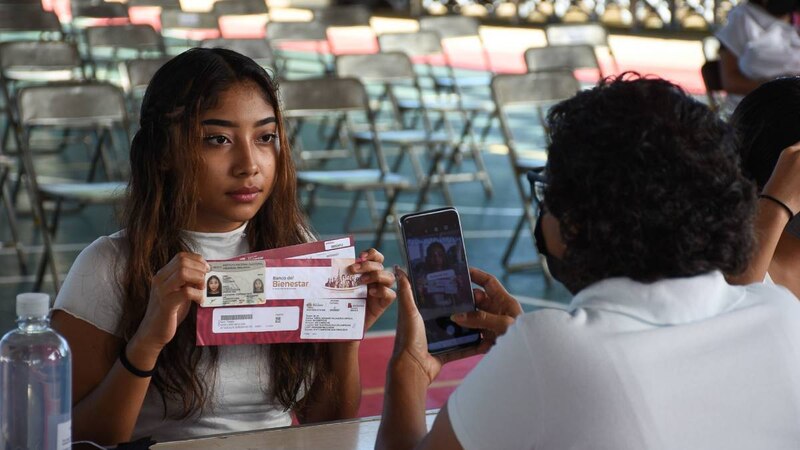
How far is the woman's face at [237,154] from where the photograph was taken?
219cm

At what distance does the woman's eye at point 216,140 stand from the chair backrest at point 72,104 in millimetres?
3824

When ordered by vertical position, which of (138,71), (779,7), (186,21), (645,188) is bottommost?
(186,21)

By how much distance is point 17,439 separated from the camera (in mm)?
1719

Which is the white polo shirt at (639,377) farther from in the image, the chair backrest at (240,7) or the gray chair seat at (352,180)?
the chair backrest at (240,7)

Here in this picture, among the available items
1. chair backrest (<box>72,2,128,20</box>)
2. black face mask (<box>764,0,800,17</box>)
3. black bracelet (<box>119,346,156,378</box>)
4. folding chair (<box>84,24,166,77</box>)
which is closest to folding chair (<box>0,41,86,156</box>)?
folding chair (<box>84,24,166,77</box>)

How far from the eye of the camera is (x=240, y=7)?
10.5 metres

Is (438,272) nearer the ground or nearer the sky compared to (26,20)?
nearer the sky

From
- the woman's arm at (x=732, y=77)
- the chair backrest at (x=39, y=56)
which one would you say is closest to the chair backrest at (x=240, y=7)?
→ the chair backrest at (x=39, y=56)

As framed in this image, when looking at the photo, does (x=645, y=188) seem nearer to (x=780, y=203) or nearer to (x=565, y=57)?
(x=780, y=203)

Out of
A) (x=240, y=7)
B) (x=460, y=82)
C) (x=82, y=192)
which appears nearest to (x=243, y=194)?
(x=82, y=192)

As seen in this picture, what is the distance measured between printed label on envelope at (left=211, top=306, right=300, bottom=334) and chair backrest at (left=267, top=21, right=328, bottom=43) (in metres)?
7.45

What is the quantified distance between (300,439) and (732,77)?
456 cm

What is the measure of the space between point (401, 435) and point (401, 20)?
1488cm

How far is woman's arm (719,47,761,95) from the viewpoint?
5980 millimetres
